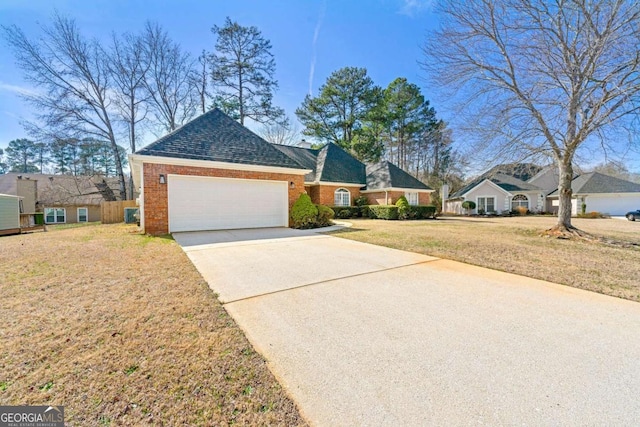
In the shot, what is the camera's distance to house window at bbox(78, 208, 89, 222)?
27.8 metres

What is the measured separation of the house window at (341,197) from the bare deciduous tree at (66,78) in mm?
18346

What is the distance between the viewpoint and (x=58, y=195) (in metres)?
25.2

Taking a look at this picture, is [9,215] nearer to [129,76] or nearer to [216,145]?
[216,145]

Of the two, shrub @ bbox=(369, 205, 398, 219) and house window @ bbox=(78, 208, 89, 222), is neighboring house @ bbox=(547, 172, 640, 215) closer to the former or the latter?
shrub @ bbox=(369, 205, 398, 219)

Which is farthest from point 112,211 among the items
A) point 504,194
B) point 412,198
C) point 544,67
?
point 504,194

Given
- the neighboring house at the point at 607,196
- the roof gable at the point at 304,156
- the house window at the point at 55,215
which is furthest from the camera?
the house window at the point at 55,215

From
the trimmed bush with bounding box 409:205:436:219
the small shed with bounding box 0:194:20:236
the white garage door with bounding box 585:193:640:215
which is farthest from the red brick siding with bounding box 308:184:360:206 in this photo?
the white garage door with bounding box 585:193:640:215

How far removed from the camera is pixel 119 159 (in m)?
21.1

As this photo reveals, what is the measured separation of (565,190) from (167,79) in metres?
28.7

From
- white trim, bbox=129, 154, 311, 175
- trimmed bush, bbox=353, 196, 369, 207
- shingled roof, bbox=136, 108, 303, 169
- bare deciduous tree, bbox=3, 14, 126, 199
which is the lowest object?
trimmed bush, bbox=353, 196, 369, 207

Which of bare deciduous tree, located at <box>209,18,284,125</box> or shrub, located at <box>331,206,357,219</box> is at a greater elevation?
bare deciduous tree, located at <box>209,18,284,125</box>

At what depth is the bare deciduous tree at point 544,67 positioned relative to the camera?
7.36 metres

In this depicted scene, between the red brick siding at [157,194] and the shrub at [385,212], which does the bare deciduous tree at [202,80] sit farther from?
the shrub at [385,212]

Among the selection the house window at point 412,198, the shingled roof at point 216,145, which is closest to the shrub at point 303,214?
the shingled roof at point 216,145
